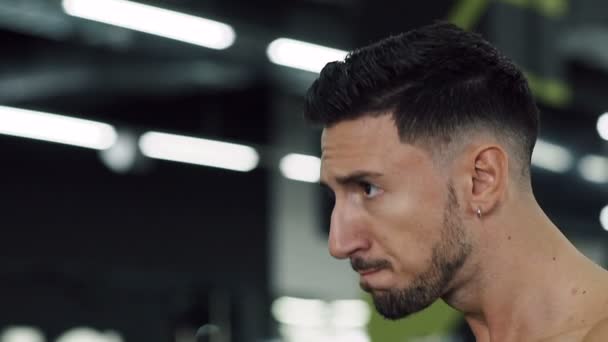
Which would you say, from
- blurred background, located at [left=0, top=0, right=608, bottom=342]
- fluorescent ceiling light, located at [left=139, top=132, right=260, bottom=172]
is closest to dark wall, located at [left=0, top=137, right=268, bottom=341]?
blurred background, located at [left=0, top=0, right=608, bottom=342]

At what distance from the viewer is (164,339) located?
34.9ft

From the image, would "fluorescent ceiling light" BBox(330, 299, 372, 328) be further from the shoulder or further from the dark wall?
the shoulder

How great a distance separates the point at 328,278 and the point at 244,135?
1998 millimetres

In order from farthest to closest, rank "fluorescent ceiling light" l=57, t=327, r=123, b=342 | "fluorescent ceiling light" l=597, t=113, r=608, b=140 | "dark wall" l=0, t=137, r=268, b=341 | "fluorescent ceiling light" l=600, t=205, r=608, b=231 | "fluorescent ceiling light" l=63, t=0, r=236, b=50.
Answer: "dark wall" l=0, t=137, r=268, b=341 → "fluorescent ceiling light" l=57, t=327, r=123, b=342 → "fluorescent ceiling light" l=63, t=0, r=236, b=50 → "fluorescent ceiling light" l=600, t=205, r=608, b=231 → "fluorescent ceiling light" l=597, t=113, r=608, b=140

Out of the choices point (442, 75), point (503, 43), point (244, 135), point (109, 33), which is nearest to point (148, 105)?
point (244, 135)

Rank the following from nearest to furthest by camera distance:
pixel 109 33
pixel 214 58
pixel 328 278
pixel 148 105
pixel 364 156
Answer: pixel 364 156 < pixel 109 33 < pixel 214 58 < pixel 148 105 < pixel 328 278

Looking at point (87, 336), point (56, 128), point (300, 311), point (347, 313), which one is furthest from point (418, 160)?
point (347, 313)

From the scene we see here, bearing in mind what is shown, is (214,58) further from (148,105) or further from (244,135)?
(244,135)

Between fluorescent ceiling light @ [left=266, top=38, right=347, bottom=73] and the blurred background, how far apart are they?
0.08 feet

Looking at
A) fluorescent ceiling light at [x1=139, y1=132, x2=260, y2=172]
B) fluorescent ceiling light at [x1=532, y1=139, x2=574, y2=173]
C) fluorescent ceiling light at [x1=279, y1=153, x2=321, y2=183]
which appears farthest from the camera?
fluorescent ceiling light at [x1=279, y1=153, x2=321, y2=183]

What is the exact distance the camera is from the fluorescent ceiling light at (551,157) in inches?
176

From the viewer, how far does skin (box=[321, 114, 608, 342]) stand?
1948 millimetres

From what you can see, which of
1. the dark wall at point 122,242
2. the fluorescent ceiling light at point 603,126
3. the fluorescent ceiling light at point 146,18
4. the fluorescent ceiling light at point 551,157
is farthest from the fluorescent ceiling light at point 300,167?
the fluorescent ceiling light at point 551,157

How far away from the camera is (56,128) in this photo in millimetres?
10492
